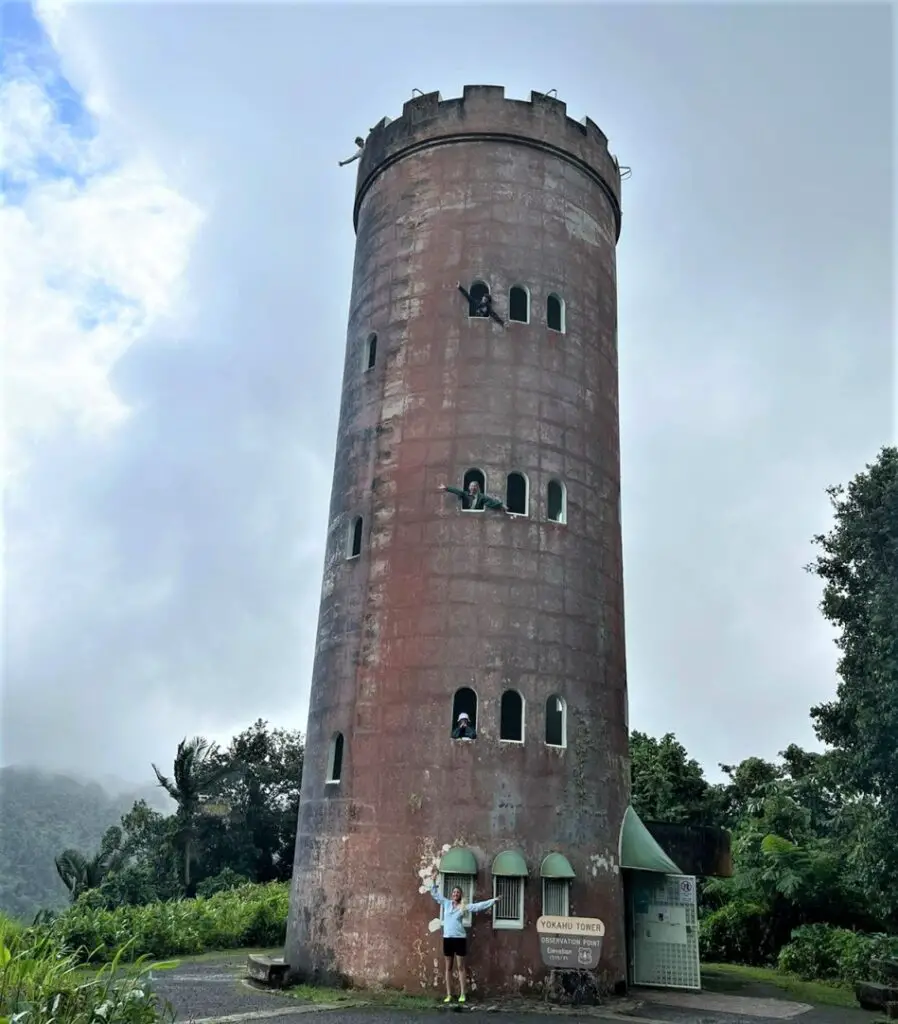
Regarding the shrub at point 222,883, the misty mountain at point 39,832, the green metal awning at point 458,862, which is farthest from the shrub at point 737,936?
the misty mountain at point 39,832

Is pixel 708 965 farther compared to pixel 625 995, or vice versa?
pixel 708 965

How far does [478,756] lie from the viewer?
16.7 meters

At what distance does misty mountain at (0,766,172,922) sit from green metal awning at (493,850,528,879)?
1579 inches

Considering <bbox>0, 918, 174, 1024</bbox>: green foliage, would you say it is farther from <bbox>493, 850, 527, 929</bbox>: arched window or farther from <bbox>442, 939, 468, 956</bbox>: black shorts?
<bbox>493, 850, 527, 929</bbox>: arched window

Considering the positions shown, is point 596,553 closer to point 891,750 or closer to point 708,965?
point 891,750

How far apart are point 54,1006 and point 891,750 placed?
51.7ft

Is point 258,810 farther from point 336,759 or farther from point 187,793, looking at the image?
point 336,759

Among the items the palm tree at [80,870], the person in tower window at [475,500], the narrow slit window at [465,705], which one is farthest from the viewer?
the palm tree at [80,870]

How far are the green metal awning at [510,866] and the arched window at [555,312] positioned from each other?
10937 millimetres

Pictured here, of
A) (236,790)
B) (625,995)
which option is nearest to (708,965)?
(625,995)

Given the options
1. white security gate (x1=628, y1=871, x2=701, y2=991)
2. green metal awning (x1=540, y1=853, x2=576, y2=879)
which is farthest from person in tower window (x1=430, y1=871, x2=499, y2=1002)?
white security gate (x1=628, y1=871, x2=701, y2=991)

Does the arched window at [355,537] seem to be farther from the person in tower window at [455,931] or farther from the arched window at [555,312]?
the person in tower window at [455,931]

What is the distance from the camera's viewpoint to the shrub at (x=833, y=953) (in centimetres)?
1991

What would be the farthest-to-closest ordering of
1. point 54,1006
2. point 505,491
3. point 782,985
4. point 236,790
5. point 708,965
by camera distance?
point 236,790 → point 708,965 → point 782,985 → point 505,491 → point 54,1006
